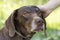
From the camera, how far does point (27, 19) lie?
7.73 feet

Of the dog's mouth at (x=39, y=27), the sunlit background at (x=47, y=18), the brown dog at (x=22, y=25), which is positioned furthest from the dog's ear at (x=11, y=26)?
the sunlit background at (x=47, y=18)

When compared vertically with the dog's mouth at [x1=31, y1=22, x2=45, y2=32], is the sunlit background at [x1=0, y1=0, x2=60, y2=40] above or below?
below

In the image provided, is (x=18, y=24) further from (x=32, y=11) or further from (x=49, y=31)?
(x=49, y=31)

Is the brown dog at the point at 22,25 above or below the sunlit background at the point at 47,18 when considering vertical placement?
above

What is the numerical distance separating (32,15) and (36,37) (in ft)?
2.92

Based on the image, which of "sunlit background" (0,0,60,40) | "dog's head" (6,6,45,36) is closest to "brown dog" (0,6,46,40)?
"dog's head" (6,6,45,36)

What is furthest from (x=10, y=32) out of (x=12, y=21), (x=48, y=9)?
(x=48, y=9)

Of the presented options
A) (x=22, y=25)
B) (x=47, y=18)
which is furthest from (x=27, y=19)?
(x=47, y=18)

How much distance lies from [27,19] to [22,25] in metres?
0.07

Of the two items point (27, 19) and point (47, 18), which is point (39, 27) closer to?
point (27, 19)

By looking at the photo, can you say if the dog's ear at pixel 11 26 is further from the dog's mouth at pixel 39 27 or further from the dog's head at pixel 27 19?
the dog's mouth at pixel 39 27

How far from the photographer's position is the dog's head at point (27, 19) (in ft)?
7.59

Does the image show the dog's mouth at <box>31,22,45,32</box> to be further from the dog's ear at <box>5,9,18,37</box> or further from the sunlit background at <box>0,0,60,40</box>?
the sunlit background at <box>0,0,60,40</box>

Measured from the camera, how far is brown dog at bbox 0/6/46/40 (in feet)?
7.69
